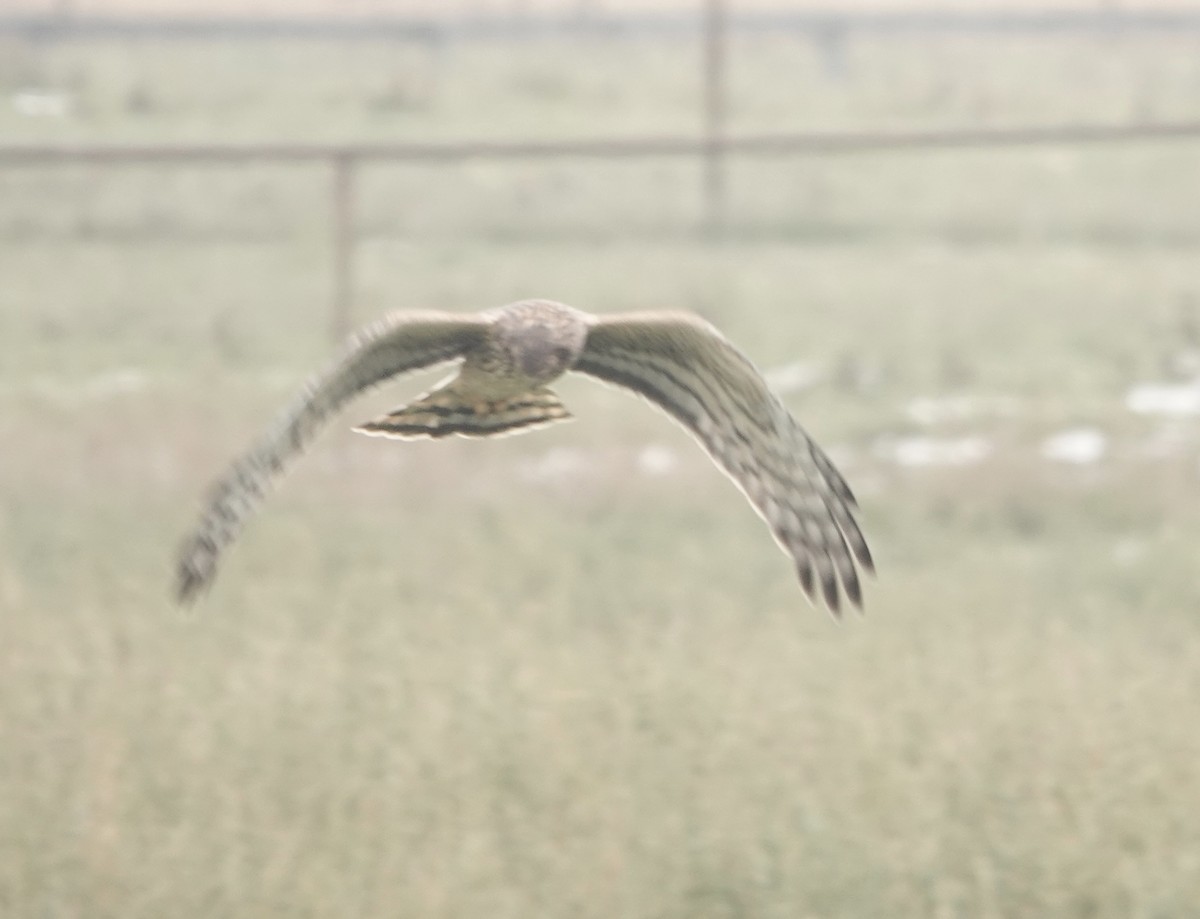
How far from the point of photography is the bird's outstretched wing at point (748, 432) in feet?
17.2

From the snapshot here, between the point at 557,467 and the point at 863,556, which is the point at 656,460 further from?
the point at 863,556

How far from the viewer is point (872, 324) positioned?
15953 mm

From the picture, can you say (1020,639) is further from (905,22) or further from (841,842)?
(905,22)

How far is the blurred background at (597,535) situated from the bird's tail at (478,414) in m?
1.08

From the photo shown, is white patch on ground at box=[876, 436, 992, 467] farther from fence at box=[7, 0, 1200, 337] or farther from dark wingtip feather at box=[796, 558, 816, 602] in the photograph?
dark wingtip feather at box=[796, 558, 816, 602]

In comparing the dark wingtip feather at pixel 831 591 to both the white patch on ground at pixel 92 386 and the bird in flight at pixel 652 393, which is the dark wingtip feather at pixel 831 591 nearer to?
the bird in flight at pixel 652 393

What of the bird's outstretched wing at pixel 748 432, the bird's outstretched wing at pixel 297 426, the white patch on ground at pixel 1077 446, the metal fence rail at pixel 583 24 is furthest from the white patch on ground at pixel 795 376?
the metal fence rail at pixel 583 24

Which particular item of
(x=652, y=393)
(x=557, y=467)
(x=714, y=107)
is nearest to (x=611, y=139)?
(x=714, y=107)

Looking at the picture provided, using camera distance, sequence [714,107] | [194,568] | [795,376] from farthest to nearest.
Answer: [714,107] < [795,376] < [194,568]

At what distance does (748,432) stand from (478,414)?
1.99 ft

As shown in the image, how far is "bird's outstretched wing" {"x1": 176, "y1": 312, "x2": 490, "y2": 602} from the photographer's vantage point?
14.5 ft

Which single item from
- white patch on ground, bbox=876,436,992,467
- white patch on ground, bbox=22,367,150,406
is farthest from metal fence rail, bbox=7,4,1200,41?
white patch on ground, bbox=876,436,992,467

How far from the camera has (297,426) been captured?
→ 4445 millimetres

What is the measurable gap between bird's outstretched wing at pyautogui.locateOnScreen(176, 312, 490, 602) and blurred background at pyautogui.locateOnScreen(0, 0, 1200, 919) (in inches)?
46.4
